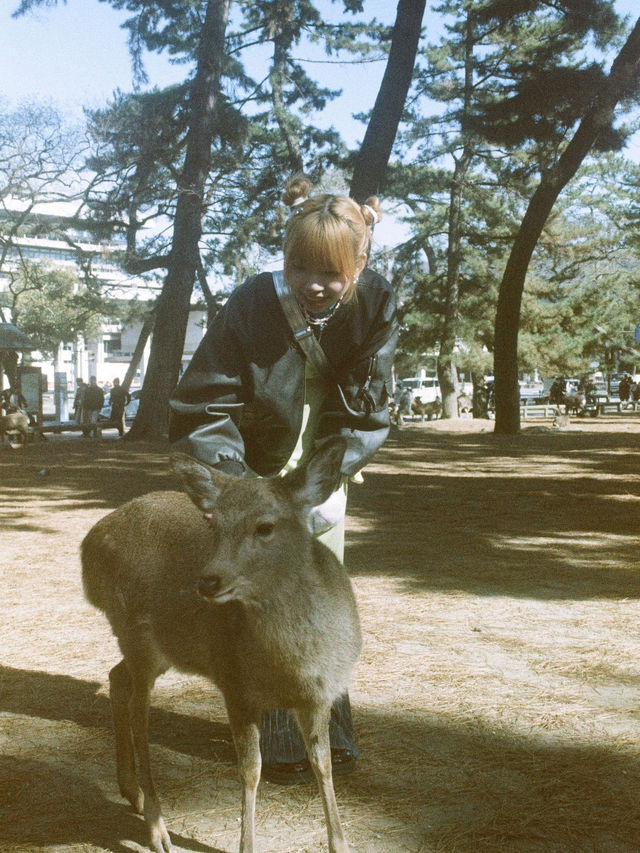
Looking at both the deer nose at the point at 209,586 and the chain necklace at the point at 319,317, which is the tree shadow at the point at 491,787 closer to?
the deer nose at the point at 209,586

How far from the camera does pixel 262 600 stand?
2.93m

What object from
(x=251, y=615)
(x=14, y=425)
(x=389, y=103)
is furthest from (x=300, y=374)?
(x=14, y=425)

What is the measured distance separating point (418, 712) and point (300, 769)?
2.57ft

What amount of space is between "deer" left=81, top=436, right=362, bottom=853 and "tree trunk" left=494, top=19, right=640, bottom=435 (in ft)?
57.1

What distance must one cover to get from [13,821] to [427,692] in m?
2.12

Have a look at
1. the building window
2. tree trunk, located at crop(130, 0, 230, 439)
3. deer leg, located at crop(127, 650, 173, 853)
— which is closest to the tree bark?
tree trunk, located at crop(130, 0, 230, 439)

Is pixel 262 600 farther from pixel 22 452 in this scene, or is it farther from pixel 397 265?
pixel 397 265

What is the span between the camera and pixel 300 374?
368 centimetres

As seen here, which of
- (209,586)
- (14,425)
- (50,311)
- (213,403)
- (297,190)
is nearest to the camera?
(209,586)

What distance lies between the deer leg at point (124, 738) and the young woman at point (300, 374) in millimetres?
599

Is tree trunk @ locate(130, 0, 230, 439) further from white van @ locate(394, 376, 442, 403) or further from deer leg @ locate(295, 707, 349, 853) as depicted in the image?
white van @ locate(394, 376, 442, 403)

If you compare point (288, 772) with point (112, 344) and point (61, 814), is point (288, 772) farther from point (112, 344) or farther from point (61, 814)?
point (112, 344)

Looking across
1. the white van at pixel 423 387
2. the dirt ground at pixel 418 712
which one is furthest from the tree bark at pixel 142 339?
the dirt ground at pixel 418 712

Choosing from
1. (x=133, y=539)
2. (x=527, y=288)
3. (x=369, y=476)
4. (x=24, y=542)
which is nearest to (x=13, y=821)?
(x=133, y=539)
